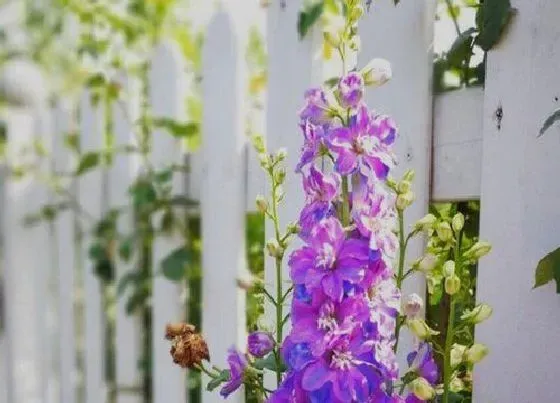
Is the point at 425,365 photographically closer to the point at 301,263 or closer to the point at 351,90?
the point at 301,263

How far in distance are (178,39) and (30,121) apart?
60cm

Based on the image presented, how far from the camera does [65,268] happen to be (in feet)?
7.46

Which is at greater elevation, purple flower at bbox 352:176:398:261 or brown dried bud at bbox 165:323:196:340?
purple flower at bbox 352:176:398:261

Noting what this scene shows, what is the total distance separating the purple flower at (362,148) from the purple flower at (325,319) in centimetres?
12

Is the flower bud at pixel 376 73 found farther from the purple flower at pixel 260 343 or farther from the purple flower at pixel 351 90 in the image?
the purple flower at pixel 260 343

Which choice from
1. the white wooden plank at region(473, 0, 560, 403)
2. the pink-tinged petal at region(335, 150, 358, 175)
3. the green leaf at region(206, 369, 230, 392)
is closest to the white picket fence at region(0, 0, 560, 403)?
the white wooden plank at region(473, 0, 560, 403)

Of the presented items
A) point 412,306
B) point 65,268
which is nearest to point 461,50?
point 412,306

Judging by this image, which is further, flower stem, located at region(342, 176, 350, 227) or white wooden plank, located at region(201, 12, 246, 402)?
white wooden plank, located at region(201, 12, 246, 402)

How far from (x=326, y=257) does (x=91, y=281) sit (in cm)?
153

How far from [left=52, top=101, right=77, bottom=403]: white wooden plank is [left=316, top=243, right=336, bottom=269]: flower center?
161 cm

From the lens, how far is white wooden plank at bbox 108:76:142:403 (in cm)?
194

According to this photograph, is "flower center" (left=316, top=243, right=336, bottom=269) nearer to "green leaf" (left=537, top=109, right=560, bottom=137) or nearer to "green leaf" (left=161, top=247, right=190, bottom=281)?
"green leaf" (left=537, top=109, right=560, bottom=137)

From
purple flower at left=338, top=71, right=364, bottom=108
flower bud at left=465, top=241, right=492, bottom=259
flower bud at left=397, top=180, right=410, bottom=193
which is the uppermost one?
purple flower at left=338, top=71, right=364, bottom=108

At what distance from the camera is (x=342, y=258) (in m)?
0.71
